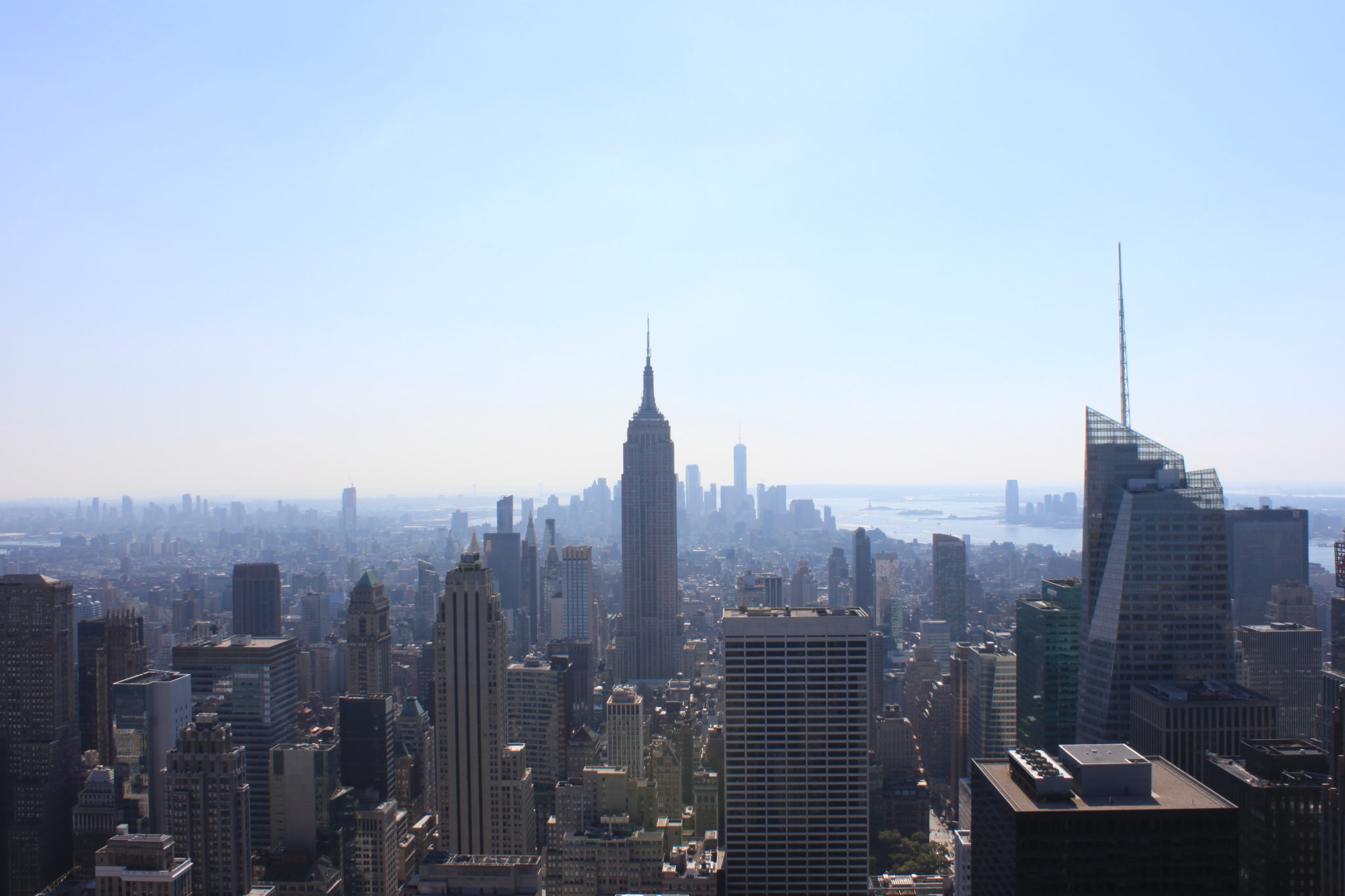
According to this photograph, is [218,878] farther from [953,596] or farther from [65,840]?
[953,596]

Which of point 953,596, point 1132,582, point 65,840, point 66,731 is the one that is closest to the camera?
point 1132,582

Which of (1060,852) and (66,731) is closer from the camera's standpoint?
(1060,852)

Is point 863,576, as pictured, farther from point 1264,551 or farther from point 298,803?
point 298,803

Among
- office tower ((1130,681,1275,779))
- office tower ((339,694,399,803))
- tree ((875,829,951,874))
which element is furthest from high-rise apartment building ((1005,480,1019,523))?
office tower ((339,694,399,803))

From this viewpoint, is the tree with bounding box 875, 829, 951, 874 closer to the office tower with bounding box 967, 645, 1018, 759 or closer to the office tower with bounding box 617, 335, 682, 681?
the office tower with bounding box 967, 645, 1018, 759

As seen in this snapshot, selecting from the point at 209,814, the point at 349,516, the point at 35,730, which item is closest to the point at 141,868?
the point at 209,814

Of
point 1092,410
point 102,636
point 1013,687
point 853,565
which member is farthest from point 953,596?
point 102,636
